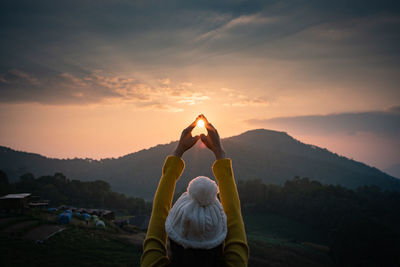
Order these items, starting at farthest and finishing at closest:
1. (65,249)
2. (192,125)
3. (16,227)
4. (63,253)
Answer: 1. (16,227)
2. (65,249)
3. (63,253)
4. (192,125)

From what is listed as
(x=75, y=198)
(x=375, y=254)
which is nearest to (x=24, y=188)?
(x=75, y=198)

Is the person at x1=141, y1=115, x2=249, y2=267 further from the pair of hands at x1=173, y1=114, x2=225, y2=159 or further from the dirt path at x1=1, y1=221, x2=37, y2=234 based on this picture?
the dirt path at x1=1, y1=221, x2=37, y2=234

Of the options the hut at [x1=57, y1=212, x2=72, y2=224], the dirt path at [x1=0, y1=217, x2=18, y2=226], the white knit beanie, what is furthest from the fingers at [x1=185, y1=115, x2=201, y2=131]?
the hut at [x1=57, y1=212, x2=72, y2=224]

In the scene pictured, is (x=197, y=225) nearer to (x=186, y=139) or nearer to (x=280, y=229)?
(x=186, y=139)

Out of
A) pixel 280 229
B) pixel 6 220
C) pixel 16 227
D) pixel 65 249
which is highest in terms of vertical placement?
pixel 6 220

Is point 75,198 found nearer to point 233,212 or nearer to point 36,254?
point 36,254

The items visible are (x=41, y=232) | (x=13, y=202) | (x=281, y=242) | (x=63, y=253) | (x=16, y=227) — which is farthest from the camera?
(x=281, y=242)

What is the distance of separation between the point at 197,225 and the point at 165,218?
1.52ft

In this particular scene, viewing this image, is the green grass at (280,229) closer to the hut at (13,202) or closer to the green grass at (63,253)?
the green grass at (63,253)

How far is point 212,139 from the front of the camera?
2039 mm

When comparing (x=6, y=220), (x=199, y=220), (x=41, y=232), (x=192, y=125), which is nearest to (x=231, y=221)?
(x=199, y=220)

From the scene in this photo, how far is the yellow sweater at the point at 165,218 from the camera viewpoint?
1725 mm

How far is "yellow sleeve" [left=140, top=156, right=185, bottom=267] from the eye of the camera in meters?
1.73

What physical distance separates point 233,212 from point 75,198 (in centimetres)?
8849
